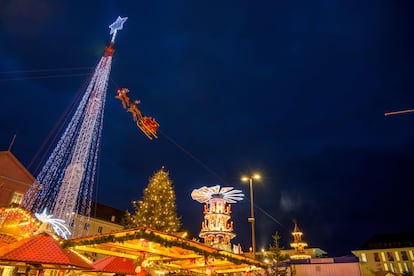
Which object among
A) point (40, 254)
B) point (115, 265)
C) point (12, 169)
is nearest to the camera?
point (40, 254)

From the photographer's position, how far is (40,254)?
346 inches

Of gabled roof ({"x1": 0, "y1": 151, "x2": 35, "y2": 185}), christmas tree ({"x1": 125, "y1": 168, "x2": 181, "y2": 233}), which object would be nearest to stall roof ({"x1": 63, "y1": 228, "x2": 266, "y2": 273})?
christmas tree ({"x1": 125, "y1": 168, "x2": 181, "y2": 233})

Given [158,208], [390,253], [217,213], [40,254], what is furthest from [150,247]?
[390,253]

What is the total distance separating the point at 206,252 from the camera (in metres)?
11.5

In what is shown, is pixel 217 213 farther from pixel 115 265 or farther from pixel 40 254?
pixel 40 254

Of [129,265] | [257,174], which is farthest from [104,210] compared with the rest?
[129,265]

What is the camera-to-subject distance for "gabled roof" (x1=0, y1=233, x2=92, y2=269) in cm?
839

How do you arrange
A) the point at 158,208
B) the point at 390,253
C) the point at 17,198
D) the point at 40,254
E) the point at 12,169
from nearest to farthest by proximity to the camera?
1. the point at 40,254
2. the point at 158,208
3. the point at 17,198
4. the point at 12,169
5. the point at 390,253

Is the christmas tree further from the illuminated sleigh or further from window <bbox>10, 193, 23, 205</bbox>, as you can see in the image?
the illuminated sleigh

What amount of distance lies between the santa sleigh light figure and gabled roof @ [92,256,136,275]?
661 centimetres

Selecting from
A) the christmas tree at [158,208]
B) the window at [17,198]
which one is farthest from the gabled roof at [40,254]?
the window at [17,198]

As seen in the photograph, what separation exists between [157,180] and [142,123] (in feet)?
55.5

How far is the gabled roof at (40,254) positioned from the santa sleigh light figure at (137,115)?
8190 mm

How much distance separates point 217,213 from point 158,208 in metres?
11.1
